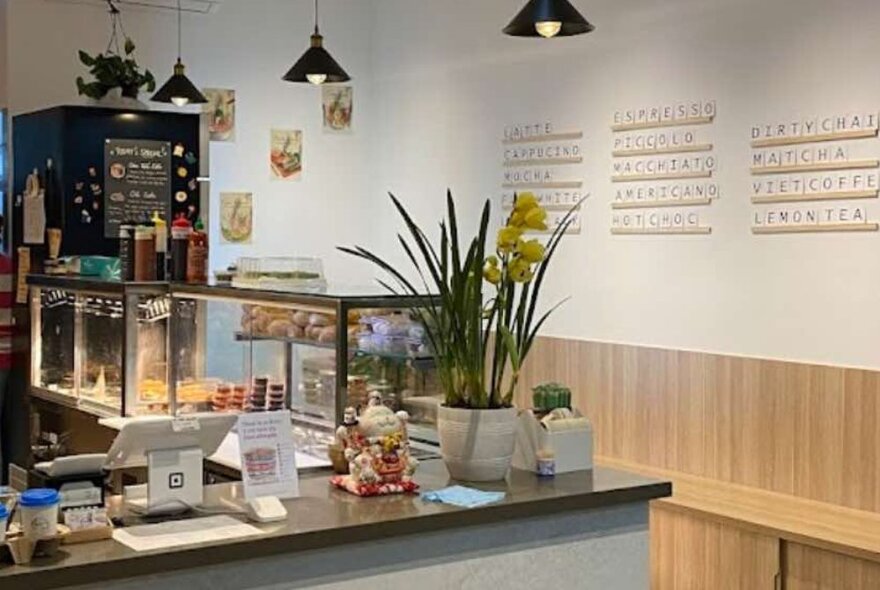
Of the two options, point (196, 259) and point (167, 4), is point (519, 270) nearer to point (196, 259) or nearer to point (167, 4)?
point (196, 259)

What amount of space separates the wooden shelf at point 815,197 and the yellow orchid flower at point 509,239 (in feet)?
7.59

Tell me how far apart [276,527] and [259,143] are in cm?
515

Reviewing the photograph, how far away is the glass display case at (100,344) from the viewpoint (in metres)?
4.72

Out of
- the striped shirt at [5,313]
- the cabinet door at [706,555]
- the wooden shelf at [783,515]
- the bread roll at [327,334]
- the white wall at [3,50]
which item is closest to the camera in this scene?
the bread roll at [327,334]

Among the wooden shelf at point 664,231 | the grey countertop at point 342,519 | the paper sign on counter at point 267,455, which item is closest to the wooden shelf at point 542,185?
the wooden shelf at point 664,231

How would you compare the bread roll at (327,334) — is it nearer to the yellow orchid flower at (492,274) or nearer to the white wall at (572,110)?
the yellow orchid flower at (492,274)

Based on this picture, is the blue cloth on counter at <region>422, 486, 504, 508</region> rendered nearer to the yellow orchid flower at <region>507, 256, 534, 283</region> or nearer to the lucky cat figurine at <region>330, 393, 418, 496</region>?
the lucky cat figurine at <region>330, 393, 418, 496</region>

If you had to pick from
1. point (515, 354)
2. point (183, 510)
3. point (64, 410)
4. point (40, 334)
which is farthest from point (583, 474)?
point (40, 334)

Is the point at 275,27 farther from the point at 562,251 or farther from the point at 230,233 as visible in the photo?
the point at 562,251

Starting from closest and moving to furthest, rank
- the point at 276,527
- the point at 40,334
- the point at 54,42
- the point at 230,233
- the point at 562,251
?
the point at 276,527 → the point at 40,334 → the point at 562,251 → the point at 54,42 → the point at 230,233

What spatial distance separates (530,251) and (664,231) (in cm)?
282

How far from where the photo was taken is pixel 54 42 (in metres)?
6.67

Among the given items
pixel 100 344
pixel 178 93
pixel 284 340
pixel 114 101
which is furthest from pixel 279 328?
pixel 114 101

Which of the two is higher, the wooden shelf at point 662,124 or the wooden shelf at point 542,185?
the wooden shelf at point 662,124
